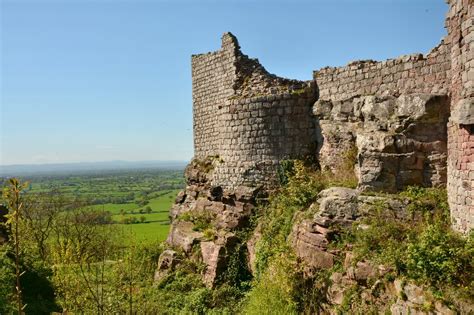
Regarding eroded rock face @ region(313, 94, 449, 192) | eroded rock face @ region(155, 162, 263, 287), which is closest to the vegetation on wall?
eroded rock face @ region(155, 162, 263, 287)

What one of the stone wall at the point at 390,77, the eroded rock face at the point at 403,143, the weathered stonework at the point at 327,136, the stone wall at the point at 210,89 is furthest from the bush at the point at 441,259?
the stone wall at the point at 210,89

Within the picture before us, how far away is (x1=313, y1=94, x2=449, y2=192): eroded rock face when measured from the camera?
34.6 feet

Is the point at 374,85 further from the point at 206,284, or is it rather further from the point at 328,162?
the point at 206,284

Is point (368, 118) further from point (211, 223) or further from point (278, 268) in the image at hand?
point (211, 223)

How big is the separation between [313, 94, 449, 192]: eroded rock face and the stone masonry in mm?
26

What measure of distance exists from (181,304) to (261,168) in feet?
18.3

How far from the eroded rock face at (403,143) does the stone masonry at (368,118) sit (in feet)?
0.09

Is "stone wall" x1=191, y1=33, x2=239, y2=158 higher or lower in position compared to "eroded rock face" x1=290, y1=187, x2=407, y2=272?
higher

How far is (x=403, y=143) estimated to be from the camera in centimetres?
1080

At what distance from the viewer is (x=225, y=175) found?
15391 mm

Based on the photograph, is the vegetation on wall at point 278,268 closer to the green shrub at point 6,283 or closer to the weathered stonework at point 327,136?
the green shrub at point 6,283

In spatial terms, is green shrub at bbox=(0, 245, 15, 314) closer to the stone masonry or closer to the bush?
the stone masonry

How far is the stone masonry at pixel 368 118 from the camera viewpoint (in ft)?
28.9

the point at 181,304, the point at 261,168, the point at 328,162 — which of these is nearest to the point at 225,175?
the point at 261,168
